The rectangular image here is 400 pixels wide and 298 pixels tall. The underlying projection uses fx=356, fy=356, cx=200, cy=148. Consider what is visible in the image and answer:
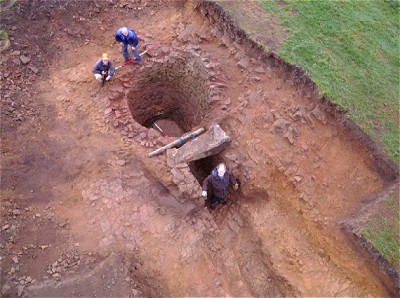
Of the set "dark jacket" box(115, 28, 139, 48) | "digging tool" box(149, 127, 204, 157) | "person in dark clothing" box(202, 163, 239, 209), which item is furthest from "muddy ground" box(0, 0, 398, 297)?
"dark jacket" box(115, 28, 139, 48)

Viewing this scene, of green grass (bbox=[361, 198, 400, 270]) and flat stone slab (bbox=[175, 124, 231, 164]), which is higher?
green grass (bbox=[361, 198, 400, 270])

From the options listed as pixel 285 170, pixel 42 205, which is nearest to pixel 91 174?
pixel 42 205

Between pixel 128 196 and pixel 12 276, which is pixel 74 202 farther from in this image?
pixel 12 276

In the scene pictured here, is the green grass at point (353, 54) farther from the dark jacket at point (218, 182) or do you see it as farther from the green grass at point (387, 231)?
the dark jacket at point (218, 182)

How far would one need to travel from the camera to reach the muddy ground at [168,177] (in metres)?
8.48

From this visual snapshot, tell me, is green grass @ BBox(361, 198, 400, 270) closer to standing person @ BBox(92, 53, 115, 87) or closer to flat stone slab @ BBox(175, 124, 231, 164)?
flat stone slab @ BBox(175, 124, 231, 164)

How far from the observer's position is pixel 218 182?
939cm

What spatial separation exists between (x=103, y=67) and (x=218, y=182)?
4.69 meters

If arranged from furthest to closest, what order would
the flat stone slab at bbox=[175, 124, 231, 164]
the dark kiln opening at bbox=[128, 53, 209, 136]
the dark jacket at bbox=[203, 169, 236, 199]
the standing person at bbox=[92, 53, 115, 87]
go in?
the dark kiln opening at bbox=[128, 53, 209, 136], the standing person at bbox=[92, 53, 115, 87], the flat stone slab at bbox=[175, 124, 231, 164], the dark jacket at bbox=[203, 169, 236, 199]

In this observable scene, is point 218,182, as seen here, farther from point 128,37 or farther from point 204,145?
point 128,37

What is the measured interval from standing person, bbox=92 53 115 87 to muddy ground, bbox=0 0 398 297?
30cm

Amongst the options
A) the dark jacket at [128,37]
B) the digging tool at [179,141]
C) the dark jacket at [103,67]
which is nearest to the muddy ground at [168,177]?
the digging tool at [179,141]

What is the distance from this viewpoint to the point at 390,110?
33.1 ft

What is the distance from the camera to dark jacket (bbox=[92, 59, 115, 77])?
1016 cm
